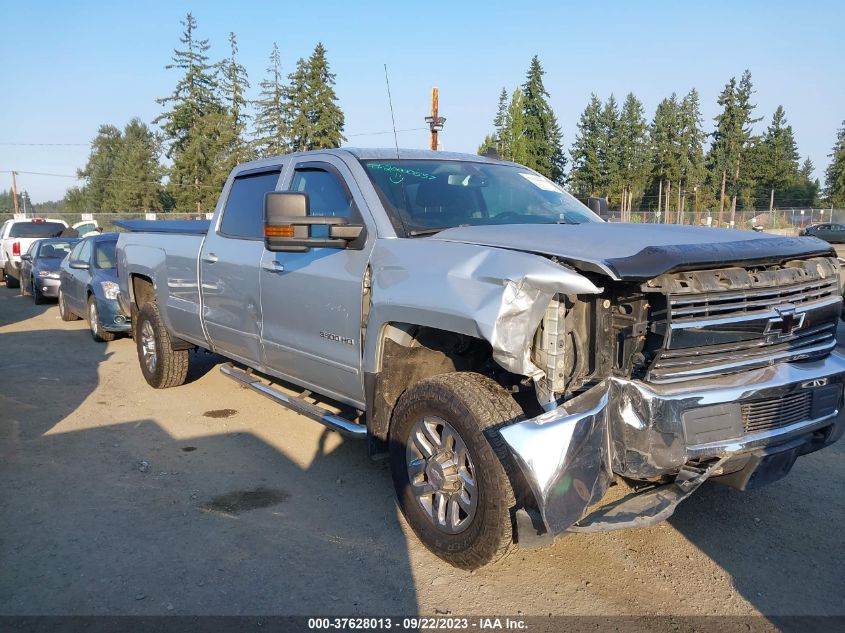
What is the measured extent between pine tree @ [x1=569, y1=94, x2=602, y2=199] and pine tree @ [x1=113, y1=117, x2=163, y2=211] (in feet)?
147

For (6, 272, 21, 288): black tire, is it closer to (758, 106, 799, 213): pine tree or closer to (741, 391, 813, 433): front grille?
(741, 391, 813, 433): front grille

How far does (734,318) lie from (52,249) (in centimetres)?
1585

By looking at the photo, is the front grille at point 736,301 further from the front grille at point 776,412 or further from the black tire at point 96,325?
the black tire at point 96,325

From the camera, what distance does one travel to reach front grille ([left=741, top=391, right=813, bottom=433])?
304 cm

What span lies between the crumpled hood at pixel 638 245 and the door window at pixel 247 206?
1988mm

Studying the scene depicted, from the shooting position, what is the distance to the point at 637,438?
2852 millimetres

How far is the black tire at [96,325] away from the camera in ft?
31.9

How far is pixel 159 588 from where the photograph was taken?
3180 mm

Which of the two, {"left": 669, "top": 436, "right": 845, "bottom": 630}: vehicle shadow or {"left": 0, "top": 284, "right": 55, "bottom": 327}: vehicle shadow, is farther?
{"left": 0, "top": 284, "right": 55, "bottom": 327}: vehicle shadow

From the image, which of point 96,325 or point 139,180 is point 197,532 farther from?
point 139,180

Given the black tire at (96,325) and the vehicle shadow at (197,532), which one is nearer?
the vehicle shadow at (197,532)

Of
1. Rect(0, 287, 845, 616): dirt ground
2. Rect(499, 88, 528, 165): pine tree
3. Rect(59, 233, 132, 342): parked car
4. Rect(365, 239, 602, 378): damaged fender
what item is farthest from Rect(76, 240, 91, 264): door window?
Rect(499, 88, 528, 165): pine tree

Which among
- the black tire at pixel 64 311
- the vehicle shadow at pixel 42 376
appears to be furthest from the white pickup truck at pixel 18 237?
the vehicle shadow at pixel 42 376

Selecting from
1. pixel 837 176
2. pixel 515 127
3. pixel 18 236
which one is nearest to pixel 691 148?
pixel 837 176
